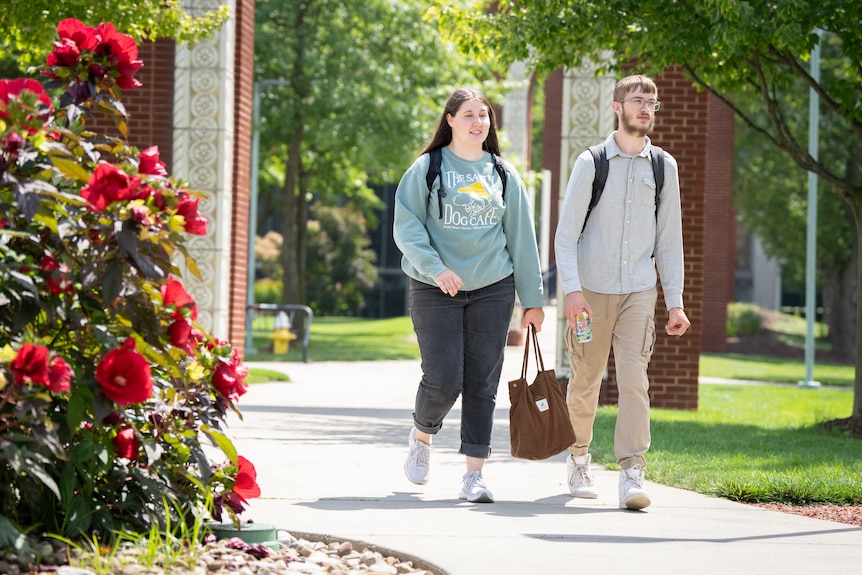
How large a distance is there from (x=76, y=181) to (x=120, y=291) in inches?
20.0

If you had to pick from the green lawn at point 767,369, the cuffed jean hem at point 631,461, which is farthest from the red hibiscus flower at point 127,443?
the green lawn at point 767,369

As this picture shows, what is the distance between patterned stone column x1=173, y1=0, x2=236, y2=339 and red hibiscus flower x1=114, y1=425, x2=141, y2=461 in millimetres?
9345

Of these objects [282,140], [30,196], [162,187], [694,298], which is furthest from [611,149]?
[282,140]

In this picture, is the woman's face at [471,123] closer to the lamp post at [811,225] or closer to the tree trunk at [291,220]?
the lamp post at [811,225]

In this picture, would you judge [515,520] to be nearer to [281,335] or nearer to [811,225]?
[811,225]

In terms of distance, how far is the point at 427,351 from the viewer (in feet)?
20.5

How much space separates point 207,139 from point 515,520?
345 inches

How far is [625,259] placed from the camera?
6352mm

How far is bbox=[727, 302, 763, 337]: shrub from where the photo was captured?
122 ft

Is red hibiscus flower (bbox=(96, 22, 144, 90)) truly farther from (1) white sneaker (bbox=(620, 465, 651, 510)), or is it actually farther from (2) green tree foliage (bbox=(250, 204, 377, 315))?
(2) green tree foliage (bbox=(250, 204, 377, 315))

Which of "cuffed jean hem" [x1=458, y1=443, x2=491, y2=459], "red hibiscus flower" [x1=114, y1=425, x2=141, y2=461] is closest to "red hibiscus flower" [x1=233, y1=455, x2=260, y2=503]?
"red hibiscus flower" [x1=114, y1=425, x2=141, y2=461]

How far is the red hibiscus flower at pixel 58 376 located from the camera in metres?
3.66

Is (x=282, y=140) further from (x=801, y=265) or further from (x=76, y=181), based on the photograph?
(x=76, y=181)

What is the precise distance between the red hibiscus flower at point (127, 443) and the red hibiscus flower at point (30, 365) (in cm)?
53
